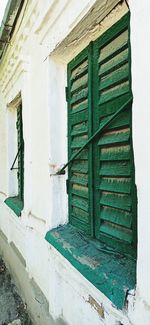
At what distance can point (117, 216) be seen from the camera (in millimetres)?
1785

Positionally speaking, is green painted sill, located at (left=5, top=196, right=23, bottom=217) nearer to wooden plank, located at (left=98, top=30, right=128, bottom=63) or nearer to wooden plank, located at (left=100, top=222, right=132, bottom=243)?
wooden plank, located at (left=100, top=222, right=132, bottom=243)

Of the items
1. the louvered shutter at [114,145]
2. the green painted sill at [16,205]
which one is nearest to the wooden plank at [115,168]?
the louvered shutter at [114,145]

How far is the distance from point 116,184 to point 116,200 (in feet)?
0.35

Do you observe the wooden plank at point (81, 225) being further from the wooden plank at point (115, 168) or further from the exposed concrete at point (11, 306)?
the exposed concrete at point (11, 306)

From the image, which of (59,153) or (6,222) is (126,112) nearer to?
(59,153)

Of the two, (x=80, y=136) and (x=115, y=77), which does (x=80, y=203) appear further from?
(x=115, y=77)

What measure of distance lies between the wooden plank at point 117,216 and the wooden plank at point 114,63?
3.08 feet

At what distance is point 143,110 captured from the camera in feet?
4.10

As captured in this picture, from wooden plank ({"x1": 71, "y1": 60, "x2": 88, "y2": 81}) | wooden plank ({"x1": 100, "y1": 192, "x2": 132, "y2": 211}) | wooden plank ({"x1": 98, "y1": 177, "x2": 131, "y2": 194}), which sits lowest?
wooden plank ({"x1": 100, "y1": 192, "x2": 132, "y2": 211})

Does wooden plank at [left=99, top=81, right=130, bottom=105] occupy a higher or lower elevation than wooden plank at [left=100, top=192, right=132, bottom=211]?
higher

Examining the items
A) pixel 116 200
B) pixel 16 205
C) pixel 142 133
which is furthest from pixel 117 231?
pixel 16 205

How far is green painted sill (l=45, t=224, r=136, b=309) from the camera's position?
1421mm

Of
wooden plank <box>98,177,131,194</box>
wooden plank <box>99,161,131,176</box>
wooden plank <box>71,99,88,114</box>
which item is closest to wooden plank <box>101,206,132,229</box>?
wooden plank <box>98,177,131,194</box>

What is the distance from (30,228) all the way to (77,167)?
49.5 inches
